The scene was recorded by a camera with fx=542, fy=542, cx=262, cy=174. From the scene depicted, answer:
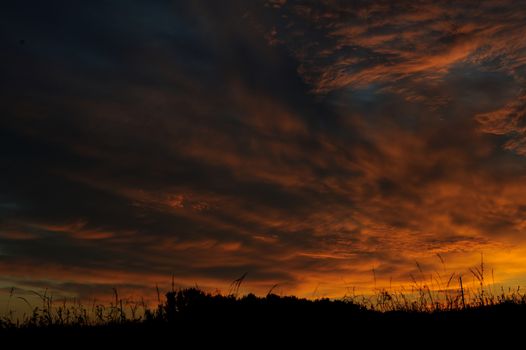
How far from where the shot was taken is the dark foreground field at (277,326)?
30.0 feet

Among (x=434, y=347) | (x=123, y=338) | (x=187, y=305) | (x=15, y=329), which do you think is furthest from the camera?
(x=187, y=305)

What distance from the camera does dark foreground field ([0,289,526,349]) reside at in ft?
30.0

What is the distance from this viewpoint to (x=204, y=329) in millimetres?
9484

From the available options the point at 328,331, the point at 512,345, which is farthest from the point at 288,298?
the point at 512,345

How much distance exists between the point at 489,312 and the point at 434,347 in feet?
9.81

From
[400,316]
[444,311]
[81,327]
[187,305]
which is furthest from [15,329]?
[444,311]

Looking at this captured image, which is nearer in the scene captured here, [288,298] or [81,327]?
[81,327]

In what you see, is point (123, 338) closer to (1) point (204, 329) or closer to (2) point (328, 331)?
(1) point (204, 329)

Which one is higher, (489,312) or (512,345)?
(489,312)

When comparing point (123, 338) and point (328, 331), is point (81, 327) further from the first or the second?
point (328, 331)

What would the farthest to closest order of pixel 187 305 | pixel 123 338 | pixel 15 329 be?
pixel 187 305 < pixel 15 329 < pixel 123 338

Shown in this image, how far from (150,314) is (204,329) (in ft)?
7.46

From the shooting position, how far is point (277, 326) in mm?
9664

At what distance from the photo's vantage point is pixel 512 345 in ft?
30.0
